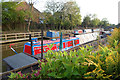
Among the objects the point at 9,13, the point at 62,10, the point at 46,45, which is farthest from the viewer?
the point at 62,10

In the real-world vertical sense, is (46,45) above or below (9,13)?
below

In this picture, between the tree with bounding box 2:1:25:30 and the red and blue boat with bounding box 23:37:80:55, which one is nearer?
the red and blue boat with bounding box 23:37:80:55

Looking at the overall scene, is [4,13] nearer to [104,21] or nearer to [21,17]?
[21,17]

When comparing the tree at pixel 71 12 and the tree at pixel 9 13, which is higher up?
the tree at pixel 71 12

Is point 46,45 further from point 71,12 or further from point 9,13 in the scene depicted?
point 71,12

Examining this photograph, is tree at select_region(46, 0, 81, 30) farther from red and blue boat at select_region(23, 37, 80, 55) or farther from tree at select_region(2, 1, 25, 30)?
red and blue boat at select_region(23, 37, 80, 55)

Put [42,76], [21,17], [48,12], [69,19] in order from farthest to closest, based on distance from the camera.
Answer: [69,19] → [48,12] → [21,17] → [42,76]

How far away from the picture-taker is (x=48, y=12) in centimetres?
2628

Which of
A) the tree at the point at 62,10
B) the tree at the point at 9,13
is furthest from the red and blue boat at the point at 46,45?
the tree at the point at 62,10

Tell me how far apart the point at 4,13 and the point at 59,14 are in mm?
15841

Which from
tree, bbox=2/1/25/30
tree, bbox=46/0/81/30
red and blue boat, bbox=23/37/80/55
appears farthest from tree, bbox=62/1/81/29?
red and blue boat, bbox=23/37/80/55

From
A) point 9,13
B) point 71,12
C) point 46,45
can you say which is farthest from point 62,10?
point 46,45

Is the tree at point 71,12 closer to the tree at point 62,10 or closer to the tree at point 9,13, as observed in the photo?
the tree at point 62,10

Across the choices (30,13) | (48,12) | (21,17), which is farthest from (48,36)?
(48,12)
